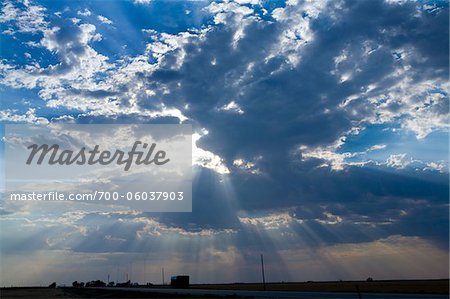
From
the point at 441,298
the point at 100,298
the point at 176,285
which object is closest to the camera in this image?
the point at 441,298

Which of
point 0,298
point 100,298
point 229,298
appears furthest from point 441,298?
point 0,298

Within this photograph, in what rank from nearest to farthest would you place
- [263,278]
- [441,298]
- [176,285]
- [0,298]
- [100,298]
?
[441,298] → [100,298] → [0,298] → [263,278] → [176,285]

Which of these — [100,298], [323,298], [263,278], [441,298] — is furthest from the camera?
[263,278]

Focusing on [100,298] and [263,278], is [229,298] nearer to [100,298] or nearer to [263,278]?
[100,298]

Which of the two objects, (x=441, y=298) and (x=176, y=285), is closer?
(x=441, y=298)

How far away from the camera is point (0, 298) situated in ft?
279

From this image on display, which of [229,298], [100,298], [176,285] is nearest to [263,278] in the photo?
[176,285]

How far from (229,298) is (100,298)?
95.6 feet

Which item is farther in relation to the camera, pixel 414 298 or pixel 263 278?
pixel 263 278

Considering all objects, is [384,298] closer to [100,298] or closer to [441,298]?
[441,298]

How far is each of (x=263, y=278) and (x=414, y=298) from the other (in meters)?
82.4

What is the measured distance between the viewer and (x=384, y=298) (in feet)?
201

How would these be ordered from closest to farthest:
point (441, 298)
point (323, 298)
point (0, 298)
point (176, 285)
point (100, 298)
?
point (441, 298), point (323, 298), point (100, 298), point (0, 298), point (176, 285)

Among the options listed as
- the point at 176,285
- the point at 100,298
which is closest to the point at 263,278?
the point at 176,285
